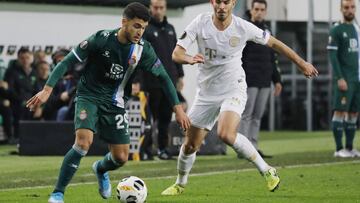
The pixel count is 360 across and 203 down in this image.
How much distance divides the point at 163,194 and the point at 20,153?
679 centimetres

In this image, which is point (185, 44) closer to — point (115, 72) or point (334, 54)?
point (115, 72)

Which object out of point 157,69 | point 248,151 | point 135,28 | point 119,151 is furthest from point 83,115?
point 248,151

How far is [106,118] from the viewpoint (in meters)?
10.5

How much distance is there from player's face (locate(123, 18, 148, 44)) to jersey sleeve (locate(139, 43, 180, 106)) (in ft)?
0.77

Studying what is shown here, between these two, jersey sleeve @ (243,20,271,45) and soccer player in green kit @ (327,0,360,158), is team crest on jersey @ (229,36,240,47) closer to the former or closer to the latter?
jersey sleeve @ (243,20,271,45)

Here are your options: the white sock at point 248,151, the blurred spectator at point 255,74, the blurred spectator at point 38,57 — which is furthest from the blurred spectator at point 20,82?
the white sock at point 248,151

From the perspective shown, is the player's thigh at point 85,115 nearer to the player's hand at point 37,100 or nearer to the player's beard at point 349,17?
the player's hand at point 37,100

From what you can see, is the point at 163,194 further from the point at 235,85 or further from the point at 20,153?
the point at 20,153

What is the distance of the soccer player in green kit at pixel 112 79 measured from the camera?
10.2 metres

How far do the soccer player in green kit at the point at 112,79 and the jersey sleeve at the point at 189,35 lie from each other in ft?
2.22

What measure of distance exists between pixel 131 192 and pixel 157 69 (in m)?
1.23

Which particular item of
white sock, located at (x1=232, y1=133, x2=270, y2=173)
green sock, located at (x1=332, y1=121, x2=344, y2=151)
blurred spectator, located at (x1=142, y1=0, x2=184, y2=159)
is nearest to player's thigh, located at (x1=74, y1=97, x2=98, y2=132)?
white sock, located at (x1=232, y1=133, x2=270, y2=173)

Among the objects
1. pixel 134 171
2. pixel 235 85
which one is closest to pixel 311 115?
pixel 134 171

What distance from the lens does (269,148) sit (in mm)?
19812
